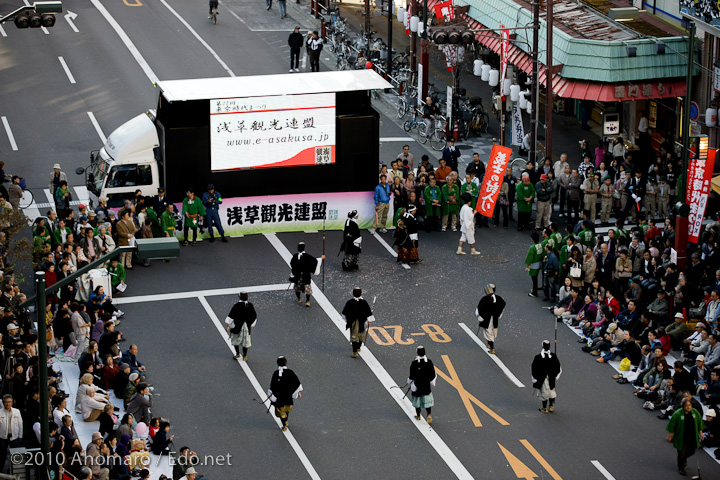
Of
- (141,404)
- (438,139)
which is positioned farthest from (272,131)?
(141,404)

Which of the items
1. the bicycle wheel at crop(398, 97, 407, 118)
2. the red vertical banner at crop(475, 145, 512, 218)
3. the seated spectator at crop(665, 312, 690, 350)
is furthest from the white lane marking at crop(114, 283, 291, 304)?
the bicycle wheel at crop(398, 97, 407, 118)

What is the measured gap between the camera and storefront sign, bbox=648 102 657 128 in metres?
39.0

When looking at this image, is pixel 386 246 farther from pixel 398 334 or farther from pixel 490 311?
pixel 490 311

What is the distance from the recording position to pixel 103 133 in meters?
42.5

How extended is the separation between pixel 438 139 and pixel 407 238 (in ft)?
35.0

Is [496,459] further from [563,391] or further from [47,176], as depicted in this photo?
[47,176]

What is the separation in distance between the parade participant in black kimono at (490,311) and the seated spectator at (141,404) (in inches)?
303

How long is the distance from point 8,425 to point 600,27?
2357cm

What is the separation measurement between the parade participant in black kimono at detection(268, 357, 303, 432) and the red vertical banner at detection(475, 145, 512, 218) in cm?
1186

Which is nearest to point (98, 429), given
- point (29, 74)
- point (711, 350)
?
point (711, 350)

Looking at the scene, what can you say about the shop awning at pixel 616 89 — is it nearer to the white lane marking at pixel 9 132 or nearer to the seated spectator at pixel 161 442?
the white lane marking at pixel 9 132

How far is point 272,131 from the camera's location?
33.9 meters

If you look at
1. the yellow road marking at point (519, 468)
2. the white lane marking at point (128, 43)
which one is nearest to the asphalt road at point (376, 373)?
the yellow road marking at point (519, 468)

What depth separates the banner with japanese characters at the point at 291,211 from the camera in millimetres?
34312
